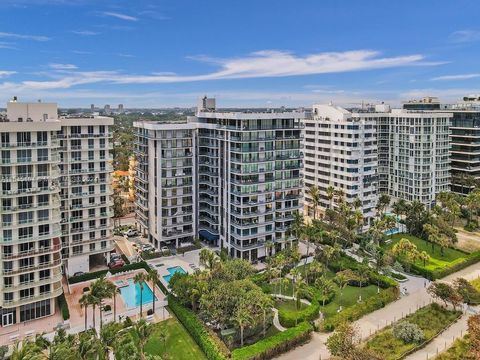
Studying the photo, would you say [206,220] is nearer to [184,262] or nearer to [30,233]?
[184,262]

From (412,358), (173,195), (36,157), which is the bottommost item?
(412,358)

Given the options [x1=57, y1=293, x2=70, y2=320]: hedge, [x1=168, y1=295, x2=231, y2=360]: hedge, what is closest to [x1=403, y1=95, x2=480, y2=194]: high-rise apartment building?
[x1=168, y1=295, x2=231, y2=360]: hedge

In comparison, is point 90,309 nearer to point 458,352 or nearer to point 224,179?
point 224,179

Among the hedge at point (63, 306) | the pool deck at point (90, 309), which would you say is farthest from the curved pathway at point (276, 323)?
the hedge at point (63, 306)

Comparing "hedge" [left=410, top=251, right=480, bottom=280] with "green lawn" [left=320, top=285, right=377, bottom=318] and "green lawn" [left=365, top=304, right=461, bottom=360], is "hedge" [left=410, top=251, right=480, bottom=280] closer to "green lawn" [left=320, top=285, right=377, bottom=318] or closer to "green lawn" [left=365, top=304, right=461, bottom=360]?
"green lawn" [left=320, top=285, right=377, bottom=318]

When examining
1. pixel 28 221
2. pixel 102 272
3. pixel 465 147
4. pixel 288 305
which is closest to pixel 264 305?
pixel 288 305

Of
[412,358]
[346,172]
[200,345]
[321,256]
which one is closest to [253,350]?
[200,345]
